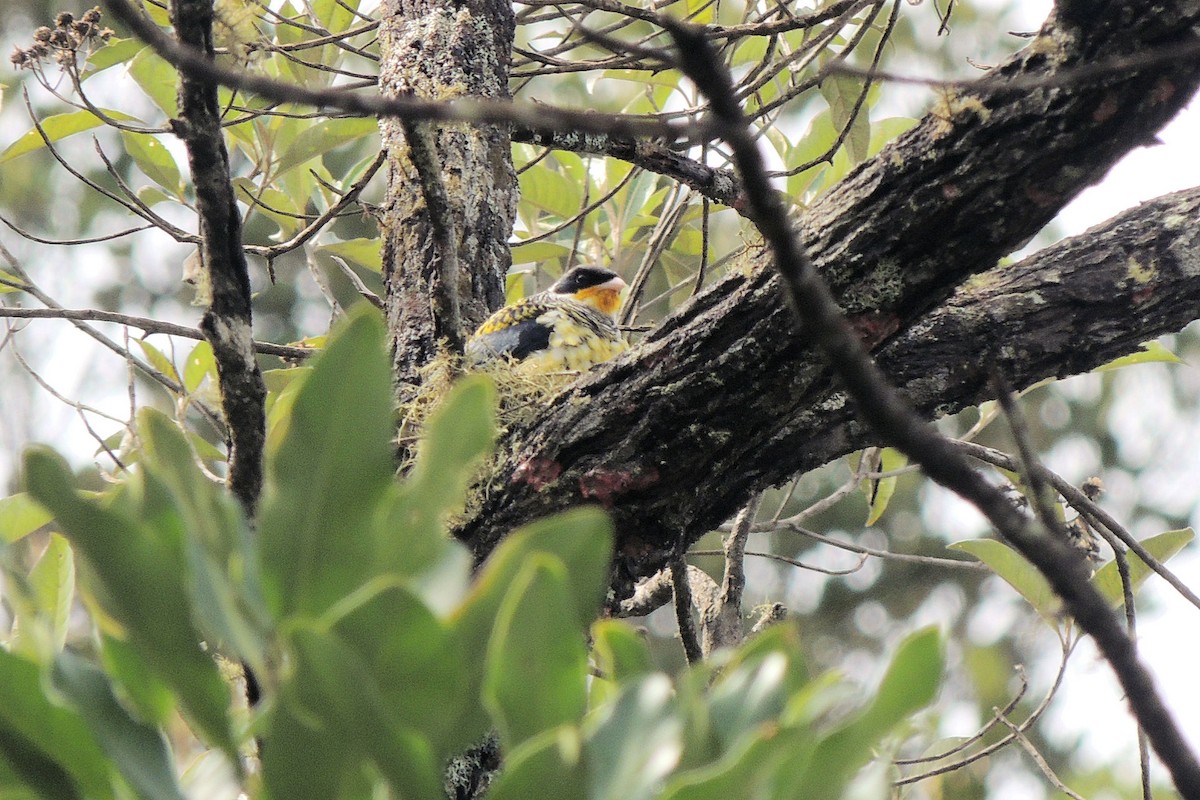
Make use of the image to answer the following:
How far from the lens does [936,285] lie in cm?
191

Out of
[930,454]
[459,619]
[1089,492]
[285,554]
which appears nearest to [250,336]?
[285,554]

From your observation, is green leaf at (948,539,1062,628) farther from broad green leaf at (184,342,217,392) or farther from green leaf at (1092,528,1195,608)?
broad green leaf at (184,342,217,392)

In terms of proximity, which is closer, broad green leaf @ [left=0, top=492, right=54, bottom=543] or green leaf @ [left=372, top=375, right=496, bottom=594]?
green leaf @ [left=372, top=375, right=496, bottom=594]

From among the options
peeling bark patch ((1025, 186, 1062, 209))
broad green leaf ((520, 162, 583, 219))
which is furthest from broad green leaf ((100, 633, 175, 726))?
broad green leaf ((520, 162, 583, 219))

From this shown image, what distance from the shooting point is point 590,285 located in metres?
4.72

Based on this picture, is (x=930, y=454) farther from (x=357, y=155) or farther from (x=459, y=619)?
(x=357, y=155)

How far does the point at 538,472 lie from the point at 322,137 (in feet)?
5.85

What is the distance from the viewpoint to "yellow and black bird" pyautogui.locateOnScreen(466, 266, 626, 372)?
335 cm

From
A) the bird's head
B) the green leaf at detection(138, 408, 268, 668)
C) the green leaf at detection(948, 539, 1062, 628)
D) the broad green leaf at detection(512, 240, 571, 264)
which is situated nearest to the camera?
the green leaf at detection(138, 408, 268, 668)

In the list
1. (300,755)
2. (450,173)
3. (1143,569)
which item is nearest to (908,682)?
(300,755)

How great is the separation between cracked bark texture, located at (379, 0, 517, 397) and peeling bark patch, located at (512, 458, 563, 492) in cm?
62

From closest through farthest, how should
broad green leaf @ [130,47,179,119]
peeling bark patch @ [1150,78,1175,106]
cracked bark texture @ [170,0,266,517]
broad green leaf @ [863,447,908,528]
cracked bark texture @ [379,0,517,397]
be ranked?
cracked bark texture @ [170,0,266,517] < peeling bark patch @ [1150,78,1175,106] < cracked bark texture @ [379,0,517,397] < broad green leaf @ [130,47,179,119] < broad green leaf @ [863,447,908,528]

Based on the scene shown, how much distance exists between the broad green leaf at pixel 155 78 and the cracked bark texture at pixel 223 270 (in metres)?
2.11

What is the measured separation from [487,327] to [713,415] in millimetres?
978
